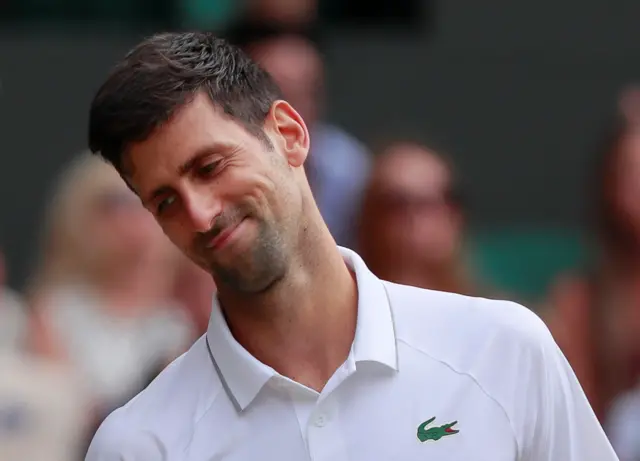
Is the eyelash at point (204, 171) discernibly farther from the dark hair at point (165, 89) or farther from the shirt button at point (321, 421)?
the shirt button at point (321, 421)

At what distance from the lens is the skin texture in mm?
2410

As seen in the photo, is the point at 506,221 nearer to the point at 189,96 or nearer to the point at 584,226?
the point at 584,226

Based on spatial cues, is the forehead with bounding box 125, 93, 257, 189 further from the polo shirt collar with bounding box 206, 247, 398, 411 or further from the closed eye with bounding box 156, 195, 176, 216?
the polo shirt collar with bounding box 206, 247, 398, 411

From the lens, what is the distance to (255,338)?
2582 mm

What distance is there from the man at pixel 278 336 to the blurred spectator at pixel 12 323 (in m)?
2.08

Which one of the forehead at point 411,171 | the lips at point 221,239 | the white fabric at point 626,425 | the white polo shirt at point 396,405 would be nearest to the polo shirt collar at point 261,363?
the white polo shirt at point 396,405

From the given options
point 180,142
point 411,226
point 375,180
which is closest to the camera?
point 180,142

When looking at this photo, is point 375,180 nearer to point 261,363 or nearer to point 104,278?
point 104,278

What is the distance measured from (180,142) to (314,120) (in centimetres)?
232

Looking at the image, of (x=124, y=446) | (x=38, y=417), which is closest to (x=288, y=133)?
(x=124, y=446)

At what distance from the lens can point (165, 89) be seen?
2.42 metres

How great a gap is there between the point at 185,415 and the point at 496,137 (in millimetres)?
4194

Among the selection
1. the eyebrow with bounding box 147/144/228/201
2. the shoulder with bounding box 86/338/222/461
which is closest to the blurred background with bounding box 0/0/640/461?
the shoulder with bounding box 86/338/222/461

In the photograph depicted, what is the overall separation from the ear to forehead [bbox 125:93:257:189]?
124 mm
